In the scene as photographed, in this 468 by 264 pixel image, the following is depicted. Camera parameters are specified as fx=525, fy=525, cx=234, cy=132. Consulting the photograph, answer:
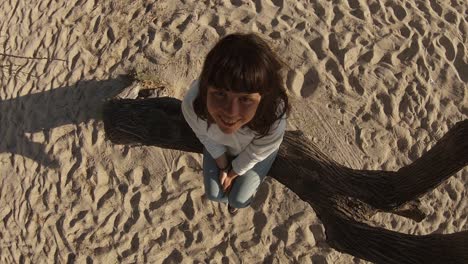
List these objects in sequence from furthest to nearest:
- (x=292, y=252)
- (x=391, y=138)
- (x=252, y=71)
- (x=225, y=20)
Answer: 1. (x=225, y=20)
2. (x=391, y=138)
3. (x=292, y=252)
4. (x=252, y=71)

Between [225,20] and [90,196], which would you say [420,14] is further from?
[90,196]

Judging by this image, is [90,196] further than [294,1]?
No

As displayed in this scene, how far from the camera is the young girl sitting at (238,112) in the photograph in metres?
2.36

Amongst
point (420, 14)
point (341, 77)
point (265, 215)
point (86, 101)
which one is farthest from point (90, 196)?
point (420, 14)

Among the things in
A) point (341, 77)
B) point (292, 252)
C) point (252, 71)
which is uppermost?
point (252, 71)

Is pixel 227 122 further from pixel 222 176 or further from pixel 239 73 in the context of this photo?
pixel 222 176

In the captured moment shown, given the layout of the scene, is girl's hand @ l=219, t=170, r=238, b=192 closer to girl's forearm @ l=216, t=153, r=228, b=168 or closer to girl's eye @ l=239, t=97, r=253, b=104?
girl's forearm @ l=216, t=153, r=228, b=168

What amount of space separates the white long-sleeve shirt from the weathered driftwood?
0.93 feet

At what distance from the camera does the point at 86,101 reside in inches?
187

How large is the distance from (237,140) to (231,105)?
52 cm

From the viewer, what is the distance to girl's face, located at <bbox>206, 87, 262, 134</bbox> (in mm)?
2434

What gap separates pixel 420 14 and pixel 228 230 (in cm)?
278

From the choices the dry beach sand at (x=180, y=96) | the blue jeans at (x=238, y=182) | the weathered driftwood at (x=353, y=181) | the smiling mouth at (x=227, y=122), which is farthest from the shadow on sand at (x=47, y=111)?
the smiling mouth at (x=227, y=122)

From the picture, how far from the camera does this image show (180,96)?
15.5 feet
